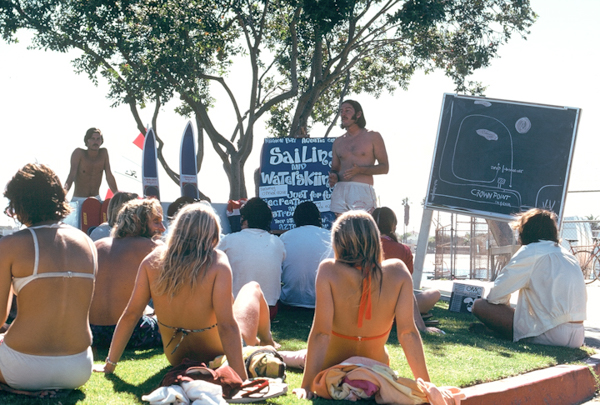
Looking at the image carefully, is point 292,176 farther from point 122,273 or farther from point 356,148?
point 122,273

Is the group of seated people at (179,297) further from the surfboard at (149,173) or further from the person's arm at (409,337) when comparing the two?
the surfboard at (149,173)

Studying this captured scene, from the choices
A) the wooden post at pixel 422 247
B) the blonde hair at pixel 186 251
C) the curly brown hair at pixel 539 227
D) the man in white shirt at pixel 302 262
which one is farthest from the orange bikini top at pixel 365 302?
the wooden post at pixel 422 247

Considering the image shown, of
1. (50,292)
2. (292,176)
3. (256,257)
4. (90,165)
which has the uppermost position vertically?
(90,165)

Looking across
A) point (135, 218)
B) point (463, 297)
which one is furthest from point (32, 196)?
point (463, 297)

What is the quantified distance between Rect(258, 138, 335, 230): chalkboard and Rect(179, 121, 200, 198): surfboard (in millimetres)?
1062

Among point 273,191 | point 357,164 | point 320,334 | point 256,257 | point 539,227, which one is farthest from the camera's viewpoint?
point 273,191

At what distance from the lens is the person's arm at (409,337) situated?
3.39 m

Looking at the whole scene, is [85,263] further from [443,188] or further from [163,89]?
[163,89]

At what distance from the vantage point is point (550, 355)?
17.4 ft

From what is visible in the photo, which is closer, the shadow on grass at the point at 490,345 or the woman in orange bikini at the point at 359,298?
the woman in orange bikini at the point at 359,298

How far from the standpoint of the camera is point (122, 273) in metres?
4.57

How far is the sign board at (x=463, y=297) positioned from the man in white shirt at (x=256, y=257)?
315 cm

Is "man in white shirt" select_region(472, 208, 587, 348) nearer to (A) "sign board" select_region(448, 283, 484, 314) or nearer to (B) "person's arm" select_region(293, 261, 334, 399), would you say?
(A) "sign board" select_region(448, 283, 484, 314)

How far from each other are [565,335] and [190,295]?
3.87 m
